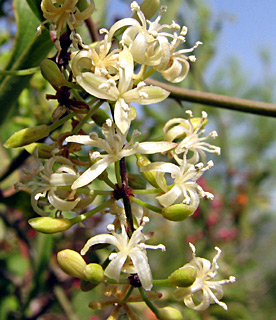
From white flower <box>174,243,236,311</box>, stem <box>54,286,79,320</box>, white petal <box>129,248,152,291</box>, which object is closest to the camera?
white petal <box>129,248,152,291</box>

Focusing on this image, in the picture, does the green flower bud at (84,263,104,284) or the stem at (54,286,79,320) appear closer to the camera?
the green flower bud at (84,263,104,284)

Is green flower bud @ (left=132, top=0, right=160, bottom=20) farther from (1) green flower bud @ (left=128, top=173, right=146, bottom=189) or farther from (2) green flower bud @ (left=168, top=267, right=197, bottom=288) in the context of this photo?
(2) green flower bud @ (left=168, top=267, right=197, bottom=288)

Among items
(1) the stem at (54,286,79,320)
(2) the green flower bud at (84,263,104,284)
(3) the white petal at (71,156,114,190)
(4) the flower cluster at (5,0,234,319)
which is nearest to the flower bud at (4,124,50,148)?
(4) the flower cluster at (5,0,234,319)

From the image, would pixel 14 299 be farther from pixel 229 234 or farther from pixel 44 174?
pixel 229 234

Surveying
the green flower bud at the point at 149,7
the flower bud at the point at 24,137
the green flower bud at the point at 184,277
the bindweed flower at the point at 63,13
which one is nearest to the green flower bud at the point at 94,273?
the green flower bud at the point at 184,277

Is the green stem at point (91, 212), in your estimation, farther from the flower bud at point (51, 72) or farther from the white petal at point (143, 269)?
the flower bud at point (51, 72)

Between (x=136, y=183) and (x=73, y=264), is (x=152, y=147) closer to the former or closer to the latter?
(x=136, y=183)

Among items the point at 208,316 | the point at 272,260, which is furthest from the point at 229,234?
the point at 272,260

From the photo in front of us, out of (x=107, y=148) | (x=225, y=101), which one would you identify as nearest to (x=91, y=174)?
(x=107, y=148)
